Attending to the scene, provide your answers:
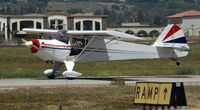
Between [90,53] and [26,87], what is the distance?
5.29m

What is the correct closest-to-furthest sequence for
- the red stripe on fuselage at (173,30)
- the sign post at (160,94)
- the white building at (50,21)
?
1. the sign post at (160,94)
2. the red stripe on fuselage at (173,30)
3. the white building at (50,21)

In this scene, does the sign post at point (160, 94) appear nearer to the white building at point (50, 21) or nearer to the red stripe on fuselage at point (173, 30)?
the red stripe on fuselage at point (173, 30)

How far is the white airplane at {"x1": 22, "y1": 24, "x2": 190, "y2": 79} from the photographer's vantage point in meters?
23.3

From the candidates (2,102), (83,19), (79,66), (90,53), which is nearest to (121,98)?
(2,102)

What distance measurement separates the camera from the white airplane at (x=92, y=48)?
76.5 feet

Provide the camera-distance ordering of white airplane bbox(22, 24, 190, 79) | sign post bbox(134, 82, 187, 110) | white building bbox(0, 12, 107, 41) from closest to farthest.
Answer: sign post bbox(134, 82, 187, 110) < white airplane bbox(22, 24, 190, 79) < white building bbox(0, 12, 107, 41)

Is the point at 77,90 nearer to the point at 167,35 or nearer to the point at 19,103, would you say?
the point at 19,103

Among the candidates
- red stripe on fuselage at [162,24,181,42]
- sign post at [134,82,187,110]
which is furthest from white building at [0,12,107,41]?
sign post at [134,82,187,110]

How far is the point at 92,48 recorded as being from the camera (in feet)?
79.2

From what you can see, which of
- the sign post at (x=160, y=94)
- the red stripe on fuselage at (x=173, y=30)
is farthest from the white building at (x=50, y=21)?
the sign post at (x=160, y=94)

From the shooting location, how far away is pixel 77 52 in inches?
945

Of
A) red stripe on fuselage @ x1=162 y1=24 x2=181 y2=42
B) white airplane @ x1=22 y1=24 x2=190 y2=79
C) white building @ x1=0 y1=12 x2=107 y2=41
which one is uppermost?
red stripe on fuselage @ x1=162 y1=24 x2=181 y2=42

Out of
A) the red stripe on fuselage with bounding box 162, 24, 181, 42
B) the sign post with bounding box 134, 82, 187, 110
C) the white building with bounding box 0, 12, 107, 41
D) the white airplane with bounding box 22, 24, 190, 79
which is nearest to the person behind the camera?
the sign post with bounding box 134, 82, 187, 110

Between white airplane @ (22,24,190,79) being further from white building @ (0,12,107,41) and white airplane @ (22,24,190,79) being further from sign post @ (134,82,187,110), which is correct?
white building @ (0,12,107,41)
